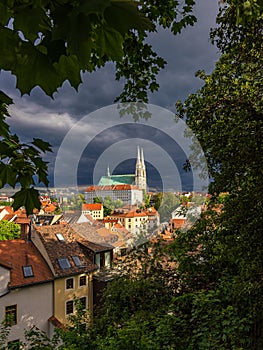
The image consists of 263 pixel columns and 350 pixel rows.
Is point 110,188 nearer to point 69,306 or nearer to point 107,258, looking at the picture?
point 69,306

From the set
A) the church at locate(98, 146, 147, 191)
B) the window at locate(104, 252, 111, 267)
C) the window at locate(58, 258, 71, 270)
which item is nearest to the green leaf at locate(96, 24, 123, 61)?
the church at locate(98, 146, 147, 191)

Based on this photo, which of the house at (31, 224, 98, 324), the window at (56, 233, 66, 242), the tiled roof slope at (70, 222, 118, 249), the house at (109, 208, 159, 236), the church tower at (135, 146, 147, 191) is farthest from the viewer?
the window at (56, 233, 66, 242)

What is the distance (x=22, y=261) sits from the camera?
13852 millimetres

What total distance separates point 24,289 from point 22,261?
5.50ft

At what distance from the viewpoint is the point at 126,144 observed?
6598 millimetres

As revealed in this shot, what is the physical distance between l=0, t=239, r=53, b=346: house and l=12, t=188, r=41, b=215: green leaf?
11700mm

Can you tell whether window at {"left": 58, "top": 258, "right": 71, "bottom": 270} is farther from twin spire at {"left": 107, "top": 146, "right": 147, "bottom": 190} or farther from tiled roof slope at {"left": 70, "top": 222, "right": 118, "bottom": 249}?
twin spire at {"left": 107, "top": 146, "right": 147, "bottom": 190}

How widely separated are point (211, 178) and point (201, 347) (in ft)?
10.6

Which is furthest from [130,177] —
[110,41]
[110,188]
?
[110,41]

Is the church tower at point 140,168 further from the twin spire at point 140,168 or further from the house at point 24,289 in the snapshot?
the house at point 24,289

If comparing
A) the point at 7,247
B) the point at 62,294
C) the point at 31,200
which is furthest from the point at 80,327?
the point at 7,247

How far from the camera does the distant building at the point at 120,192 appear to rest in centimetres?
685

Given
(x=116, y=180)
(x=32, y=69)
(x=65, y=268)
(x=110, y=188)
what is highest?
(x=116, y=180)

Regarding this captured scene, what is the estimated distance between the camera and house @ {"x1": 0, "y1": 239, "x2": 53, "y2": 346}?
466 inches
